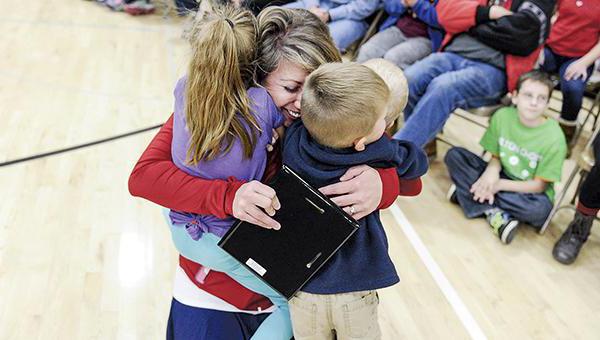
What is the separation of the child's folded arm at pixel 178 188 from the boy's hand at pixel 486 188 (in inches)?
70.9

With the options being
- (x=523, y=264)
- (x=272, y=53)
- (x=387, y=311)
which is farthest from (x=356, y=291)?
(x=523, y=264)

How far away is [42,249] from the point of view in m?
2.32

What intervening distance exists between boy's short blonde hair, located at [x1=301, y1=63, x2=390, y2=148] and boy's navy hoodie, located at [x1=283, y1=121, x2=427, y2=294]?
2.8 inches

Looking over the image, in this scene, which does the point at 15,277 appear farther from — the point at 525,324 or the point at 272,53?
the point at 525,324

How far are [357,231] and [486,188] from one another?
5.49 ft

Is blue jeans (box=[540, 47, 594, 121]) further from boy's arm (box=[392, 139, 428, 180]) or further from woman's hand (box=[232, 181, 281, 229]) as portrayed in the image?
woman's hand (box=[232, 181, 281, 229])

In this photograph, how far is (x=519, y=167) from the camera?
8.90 feet

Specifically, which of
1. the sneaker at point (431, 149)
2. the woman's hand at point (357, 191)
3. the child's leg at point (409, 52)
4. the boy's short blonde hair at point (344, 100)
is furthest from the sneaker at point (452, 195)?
the boy's short blonde hair at point (344, 100)

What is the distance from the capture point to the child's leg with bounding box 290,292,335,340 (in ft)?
4.23

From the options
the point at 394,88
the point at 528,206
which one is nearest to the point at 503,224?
the point at 528,206

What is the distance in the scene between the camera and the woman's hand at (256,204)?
115cm

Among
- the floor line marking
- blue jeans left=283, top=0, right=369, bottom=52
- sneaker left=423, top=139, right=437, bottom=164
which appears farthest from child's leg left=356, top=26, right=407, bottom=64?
the floor line marking

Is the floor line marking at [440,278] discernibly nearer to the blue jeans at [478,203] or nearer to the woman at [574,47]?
the blue jeans at [478,203]

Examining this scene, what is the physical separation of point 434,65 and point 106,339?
2.11 m
